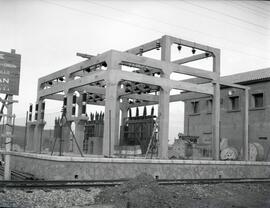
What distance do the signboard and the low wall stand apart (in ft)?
10.1

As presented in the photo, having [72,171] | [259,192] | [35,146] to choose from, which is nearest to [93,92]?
[35,146]

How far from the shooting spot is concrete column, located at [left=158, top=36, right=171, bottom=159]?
1959 centimetres

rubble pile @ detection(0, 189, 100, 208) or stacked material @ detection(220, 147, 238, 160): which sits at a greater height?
stacked material @ detection(220, 147, 238, 160)

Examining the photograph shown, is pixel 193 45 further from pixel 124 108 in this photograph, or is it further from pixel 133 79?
pixel 124 108

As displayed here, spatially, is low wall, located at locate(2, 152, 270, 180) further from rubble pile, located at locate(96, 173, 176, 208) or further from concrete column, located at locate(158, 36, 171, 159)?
rubble pile, located at locate(96, 173, 176, 208)

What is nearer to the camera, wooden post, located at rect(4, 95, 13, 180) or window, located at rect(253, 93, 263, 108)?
wooden post, located at rect(4, 95, 13, 180)

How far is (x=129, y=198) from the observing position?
394 inches

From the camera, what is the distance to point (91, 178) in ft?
49.3

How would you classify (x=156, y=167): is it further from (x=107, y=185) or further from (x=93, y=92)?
(x=93, y=92)

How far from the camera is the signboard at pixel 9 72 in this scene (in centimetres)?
1374

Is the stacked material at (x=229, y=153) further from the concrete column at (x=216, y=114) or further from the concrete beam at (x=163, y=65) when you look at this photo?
the concrete beam at (x=163, y=65)

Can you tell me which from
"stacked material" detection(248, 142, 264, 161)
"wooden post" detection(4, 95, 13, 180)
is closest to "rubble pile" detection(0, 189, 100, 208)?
"wooden post" detection(4, 95, 13, 180)

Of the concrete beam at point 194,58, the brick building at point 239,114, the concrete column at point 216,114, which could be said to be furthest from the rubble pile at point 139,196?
the brick building at point 239,114

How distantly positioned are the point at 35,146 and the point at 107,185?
13530 mm
